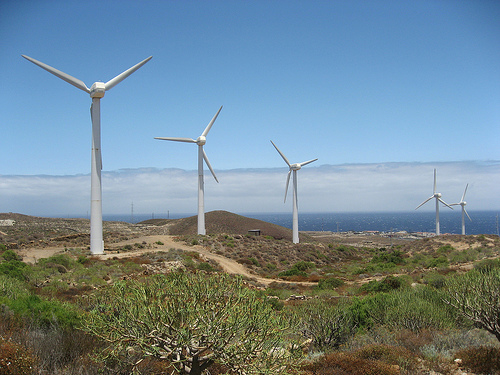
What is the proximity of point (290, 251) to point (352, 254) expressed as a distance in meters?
15.0

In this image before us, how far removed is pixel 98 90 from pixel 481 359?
35354 mm

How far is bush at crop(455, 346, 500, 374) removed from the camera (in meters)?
9.34

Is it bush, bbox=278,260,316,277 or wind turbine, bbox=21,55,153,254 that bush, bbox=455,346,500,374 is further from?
wind turbine, bbox=21,55,153,254

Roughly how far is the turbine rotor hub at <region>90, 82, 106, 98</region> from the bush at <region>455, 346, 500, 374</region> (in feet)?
114

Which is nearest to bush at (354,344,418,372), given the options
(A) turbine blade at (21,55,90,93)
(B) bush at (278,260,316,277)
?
(B) bush at (278,260,316,277)

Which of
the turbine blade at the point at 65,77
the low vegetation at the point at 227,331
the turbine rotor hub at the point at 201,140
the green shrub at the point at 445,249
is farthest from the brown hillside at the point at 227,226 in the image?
the low vegetation at the point at 227,331

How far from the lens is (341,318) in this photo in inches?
575

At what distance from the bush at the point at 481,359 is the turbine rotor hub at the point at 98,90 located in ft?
114

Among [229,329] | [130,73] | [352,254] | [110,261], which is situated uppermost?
[130,73]

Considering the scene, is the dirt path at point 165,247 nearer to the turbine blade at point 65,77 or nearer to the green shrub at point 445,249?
the turbine blade at point 65,77

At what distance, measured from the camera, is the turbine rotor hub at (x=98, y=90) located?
33844 millimetres

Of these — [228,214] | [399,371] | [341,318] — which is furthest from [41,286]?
[228,214]

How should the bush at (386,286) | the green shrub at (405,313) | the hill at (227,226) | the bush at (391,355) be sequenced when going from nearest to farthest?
the bush at (391,355) → the green shrub at (405,313) → the bush at (386,286) → the hill at (227,226)

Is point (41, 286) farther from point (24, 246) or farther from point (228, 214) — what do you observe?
point (228, 214)
